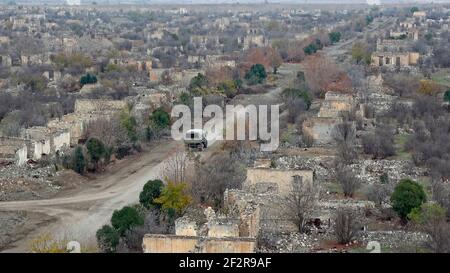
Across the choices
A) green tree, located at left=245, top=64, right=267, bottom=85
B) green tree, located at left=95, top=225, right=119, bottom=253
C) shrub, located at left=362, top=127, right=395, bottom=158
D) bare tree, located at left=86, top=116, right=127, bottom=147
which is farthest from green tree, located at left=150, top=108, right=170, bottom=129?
green tree, located at left=95, top=225, right=119, bottom=253

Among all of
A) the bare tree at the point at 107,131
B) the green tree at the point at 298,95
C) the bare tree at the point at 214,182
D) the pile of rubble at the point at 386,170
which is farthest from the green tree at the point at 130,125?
the pile of rubble at the point at 386,170

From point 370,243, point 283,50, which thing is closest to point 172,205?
point 370,243

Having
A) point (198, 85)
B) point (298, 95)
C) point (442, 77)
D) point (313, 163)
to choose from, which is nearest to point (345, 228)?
point (313, 163)

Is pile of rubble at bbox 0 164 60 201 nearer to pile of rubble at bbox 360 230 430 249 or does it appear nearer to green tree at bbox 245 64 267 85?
pile of rubble at bbox 360 230 430 249

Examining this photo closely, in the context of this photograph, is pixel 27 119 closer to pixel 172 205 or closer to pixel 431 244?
pixel 172 205

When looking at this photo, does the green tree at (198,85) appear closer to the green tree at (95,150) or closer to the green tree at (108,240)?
the green tree at (95,150)

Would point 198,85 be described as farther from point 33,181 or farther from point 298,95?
point 33,181
